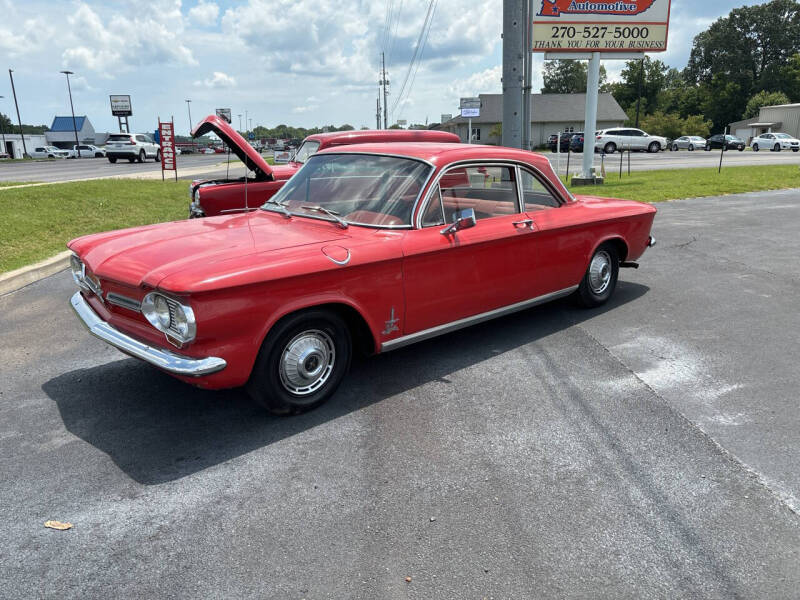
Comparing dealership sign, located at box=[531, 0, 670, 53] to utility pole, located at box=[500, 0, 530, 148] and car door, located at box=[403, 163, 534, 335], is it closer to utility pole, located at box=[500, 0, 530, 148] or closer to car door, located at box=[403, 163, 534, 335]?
utility pole, located at box=[500, 0, 530, 148]

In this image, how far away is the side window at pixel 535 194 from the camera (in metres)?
5.14

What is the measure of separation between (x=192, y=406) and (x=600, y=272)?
3.99 metres

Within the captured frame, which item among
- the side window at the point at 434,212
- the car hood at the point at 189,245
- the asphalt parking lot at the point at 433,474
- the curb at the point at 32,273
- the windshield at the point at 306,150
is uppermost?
the windshield at the point at 306,150

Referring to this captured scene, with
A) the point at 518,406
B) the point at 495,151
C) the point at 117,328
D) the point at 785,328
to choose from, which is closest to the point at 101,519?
the point at 117,328

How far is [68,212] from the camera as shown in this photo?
10977 mm

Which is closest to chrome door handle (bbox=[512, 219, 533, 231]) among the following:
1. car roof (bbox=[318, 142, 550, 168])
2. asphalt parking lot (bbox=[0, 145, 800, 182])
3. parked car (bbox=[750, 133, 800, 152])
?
car roof (bbox=[318, 142, 550, 168])

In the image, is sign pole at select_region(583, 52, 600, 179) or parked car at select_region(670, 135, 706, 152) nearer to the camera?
sign pole at select_region(583, 52, 600, 179)

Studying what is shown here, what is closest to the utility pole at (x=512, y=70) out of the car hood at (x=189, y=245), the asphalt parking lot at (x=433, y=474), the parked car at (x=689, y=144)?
the asphalt parking lot at (x=433, y=474)

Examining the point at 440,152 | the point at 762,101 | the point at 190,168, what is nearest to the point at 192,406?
the point at 440,152

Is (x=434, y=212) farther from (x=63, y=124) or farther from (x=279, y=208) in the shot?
(x=63, y=124)

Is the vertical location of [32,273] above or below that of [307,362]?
below

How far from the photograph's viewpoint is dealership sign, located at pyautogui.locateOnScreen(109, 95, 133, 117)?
2795 inches

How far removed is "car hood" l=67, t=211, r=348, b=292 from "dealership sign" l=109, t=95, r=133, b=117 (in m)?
76.9

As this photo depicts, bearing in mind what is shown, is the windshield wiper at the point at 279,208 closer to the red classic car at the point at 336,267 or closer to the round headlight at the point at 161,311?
the red classic car at the point at 336,267
